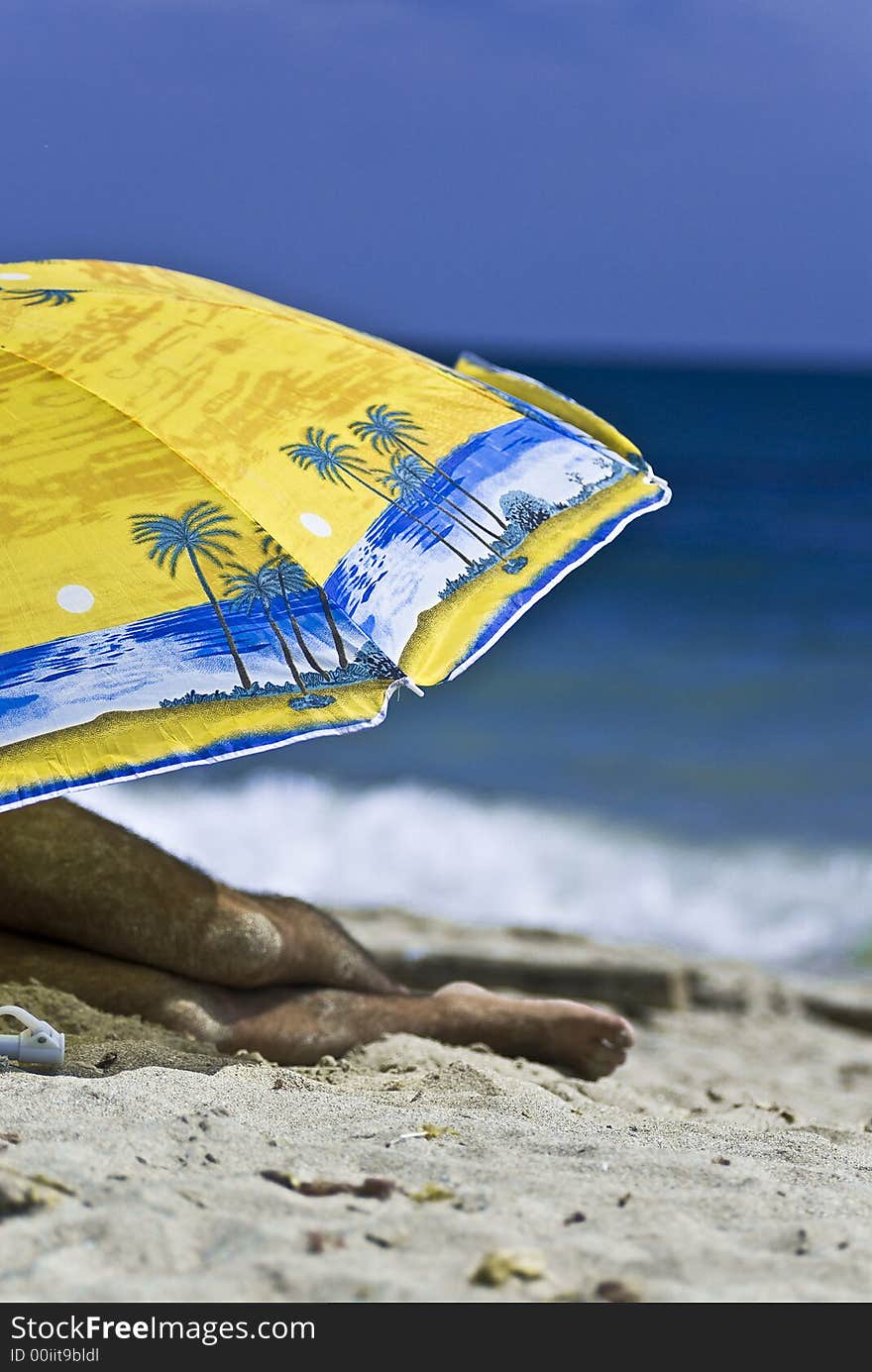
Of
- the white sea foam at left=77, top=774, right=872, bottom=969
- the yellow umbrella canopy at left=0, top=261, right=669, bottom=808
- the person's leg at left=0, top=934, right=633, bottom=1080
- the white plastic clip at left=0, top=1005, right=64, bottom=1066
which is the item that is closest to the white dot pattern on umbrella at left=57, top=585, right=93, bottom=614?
the yellow umbrella canopy at left=0, top=261, right=669, bottom=808

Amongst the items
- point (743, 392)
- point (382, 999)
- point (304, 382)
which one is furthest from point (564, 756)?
point (743, 392)

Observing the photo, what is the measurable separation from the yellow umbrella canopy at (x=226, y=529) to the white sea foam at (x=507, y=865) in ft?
11.3

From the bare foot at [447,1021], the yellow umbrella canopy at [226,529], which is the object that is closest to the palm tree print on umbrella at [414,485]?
the yellow umbrella canopy at [226,529]

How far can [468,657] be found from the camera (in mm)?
2689

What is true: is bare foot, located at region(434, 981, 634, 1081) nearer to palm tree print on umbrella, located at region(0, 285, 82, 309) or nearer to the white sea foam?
palm tree print on umbrella, located at region(0, 285, 82, 309)

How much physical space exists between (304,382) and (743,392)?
48.8 metres

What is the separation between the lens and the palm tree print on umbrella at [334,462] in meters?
2.85

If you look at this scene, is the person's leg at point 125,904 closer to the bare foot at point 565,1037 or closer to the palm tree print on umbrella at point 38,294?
the bare foot at point 565,1037

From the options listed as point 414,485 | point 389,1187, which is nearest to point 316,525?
point 414,485

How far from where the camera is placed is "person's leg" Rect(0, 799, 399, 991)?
3.32 metres

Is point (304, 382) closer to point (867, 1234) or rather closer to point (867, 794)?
point (867, 1234)

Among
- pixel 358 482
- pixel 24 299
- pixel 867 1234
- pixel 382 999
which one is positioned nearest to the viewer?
pixel 867 1234

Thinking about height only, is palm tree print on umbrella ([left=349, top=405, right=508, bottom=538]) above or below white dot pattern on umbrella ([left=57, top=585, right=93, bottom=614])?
above

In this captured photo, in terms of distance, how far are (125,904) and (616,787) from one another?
594 centimetres
